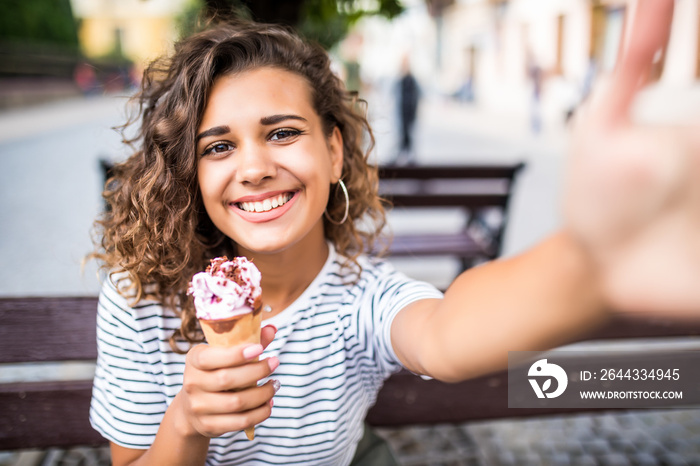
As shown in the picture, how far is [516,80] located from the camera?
2486 cm

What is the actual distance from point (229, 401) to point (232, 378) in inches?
1.9

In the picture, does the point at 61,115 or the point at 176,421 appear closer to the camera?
the point at 176,421

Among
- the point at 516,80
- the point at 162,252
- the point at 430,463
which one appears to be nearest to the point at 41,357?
the point at 162,252

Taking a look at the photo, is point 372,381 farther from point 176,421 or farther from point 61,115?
point 61,115

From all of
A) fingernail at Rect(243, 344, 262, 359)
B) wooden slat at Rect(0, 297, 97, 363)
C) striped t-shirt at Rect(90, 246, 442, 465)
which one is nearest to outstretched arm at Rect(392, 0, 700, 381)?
fingernail at Rect(243, 344, 262, 359)

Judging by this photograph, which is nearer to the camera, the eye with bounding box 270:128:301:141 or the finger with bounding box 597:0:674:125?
the finger with bounding box 597:0:674:125

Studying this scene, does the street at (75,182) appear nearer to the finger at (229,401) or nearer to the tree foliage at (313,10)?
the tree foliage at (313,10)

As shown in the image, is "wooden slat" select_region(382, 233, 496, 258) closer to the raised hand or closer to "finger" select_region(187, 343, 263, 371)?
"finger" select_region(187, 343, 263, 371)

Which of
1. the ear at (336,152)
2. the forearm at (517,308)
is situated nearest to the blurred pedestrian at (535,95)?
the ear at (336,152)

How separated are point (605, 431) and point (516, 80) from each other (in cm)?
2398

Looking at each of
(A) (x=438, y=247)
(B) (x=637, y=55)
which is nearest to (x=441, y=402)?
(B) (x=637, y=55)

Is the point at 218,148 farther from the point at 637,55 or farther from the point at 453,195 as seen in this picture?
the point at 453,195

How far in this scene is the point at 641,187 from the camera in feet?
2.06

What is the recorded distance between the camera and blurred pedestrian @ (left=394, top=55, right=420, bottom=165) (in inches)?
441
